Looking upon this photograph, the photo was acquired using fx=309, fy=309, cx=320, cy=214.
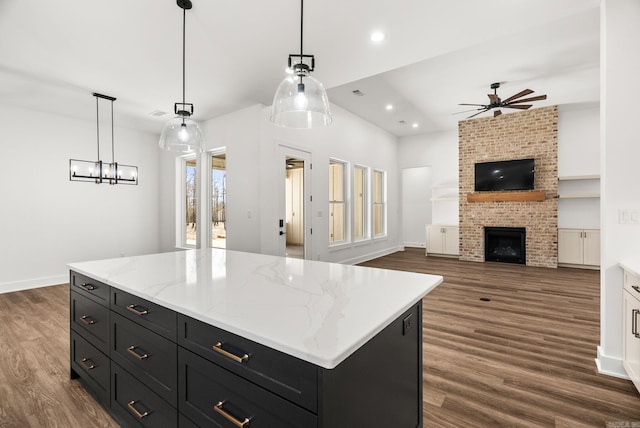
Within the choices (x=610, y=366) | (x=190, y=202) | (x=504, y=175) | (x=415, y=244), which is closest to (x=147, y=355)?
(x=610, y=366)

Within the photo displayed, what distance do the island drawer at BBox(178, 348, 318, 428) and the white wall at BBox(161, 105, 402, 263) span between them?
340 centimetres

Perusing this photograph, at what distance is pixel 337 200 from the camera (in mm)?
6570

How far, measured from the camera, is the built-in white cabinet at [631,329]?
192 centimetres

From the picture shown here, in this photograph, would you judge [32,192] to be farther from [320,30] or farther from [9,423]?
[320,30]

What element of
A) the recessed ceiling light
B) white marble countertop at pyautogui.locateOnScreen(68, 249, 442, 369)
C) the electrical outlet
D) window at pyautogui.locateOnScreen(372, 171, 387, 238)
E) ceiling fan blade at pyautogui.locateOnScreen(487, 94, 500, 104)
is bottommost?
the electrical outlet

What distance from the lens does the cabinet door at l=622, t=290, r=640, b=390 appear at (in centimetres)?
193

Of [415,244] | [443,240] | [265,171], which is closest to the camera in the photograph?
[265,171]

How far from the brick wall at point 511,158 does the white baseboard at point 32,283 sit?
8.12m

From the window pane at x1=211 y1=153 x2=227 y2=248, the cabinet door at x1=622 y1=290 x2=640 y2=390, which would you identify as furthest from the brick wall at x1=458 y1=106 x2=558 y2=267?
the window pane at x1=211 y1=153 x2=227 y2=248

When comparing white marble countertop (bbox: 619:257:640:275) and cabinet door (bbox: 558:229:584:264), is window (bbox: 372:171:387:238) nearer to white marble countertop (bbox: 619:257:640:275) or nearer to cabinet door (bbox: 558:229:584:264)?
cabinet door (bbox: 558:229:584:264)

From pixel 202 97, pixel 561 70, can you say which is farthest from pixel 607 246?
pixel 202 97

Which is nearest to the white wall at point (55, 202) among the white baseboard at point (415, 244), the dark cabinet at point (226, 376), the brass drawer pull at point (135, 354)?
the dark cabinet at point (226, 376)

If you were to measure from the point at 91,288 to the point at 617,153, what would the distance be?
148 inches

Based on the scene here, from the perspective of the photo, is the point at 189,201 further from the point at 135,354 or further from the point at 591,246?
the point at 591,246
